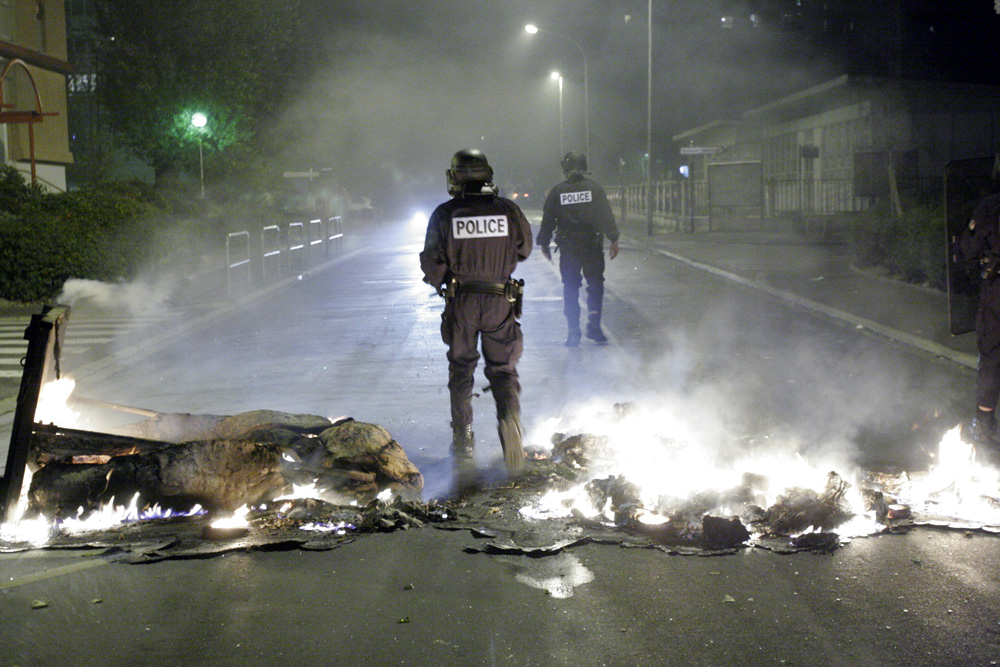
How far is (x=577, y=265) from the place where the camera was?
1053 centimetres

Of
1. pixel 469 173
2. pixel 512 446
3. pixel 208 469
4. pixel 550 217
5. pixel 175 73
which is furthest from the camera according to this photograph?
pixel 175 73

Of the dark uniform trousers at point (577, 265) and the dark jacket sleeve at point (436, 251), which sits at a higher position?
the dark jacket sleeve at point (436, 251)

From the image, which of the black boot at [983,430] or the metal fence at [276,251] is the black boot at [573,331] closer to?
the black boot at [983,430]

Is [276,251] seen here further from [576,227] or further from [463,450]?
[463,450]

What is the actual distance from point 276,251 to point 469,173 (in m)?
15.7

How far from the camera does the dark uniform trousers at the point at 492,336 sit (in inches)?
232

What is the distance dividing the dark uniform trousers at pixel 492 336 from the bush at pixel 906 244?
28.9 ft

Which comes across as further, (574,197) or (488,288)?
(574,197)

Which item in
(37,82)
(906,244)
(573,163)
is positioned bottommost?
(906,244)

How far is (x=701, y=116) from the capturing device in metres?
63.8

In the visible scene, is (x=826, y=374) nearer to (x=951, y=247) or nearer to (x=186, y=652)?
(x=951, y=247)

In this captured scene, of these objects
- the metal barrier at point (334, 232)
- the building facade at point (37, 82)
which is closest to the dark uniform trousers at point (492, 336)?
the building facade at point (37, 82)

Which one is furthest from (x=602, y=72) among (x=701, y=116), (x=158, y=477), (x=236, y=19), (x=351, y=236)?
(x=158, y=477)

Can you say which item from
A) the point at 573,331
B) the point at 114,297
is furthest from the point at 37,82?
the point at 573,331
